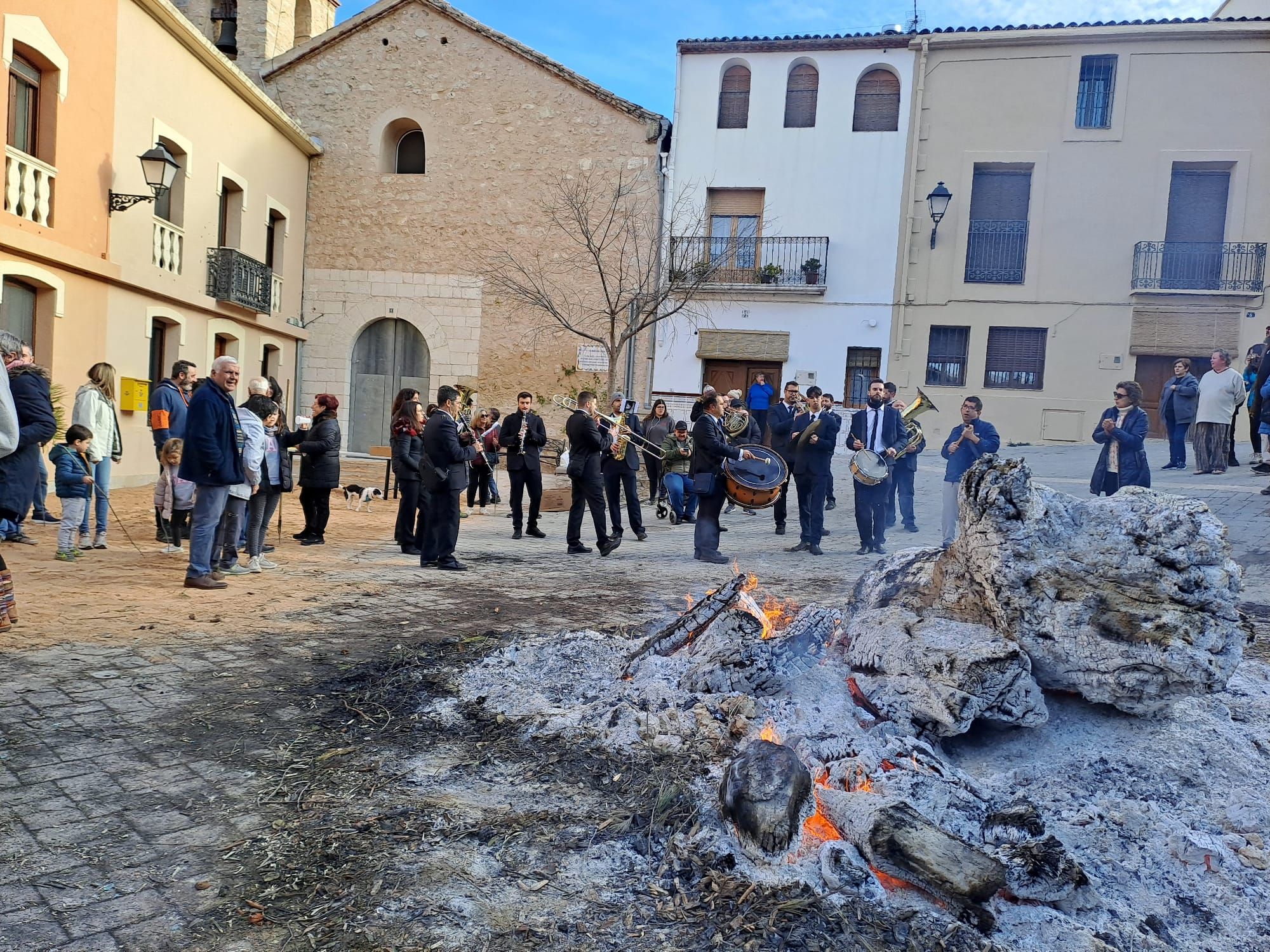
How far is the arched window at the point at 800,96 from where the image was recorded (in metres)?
21.0

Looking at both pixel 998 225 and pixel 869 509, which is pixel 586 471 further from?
pixel 998 225

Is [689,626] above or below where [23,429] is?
below

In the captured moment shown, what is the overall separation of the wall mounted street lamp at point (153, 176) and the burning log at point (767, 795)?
1389 cm

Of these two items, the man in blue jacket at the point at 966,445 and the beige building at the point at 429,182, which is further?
the beige building at the point at 429,182

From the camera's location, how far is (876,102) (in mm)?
20672

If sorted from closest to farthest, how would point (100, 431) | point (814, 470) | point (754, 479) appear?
point (100, 431)
point (754, 479)
point (814, 470)

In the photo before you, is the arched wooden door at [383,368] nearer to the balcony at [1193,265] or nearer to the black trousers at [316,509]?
the black trousers at [316,509]

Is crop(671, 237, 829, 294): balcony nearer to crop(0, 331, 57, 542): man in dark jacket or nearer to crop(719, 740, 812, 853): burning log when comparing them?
crop(0, 331, 57, 542): man in dark jacket

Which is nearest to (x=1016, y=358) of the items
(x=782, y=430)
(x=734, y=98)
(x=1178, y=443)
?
(x=1178, y=443)

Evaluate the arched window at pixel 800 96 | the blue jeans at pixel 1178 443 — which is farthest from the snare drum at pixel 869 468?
the arched window at pixel 800 96

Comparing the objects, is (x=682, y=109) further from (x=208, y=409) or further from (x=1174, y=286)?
(x=208, y=409)

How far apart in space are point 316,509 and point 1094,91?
1955 centimetres

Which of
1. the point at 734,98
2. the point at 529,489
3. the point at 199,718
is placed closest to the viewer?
the point at 199,718

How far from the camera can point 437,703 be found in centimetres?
422
